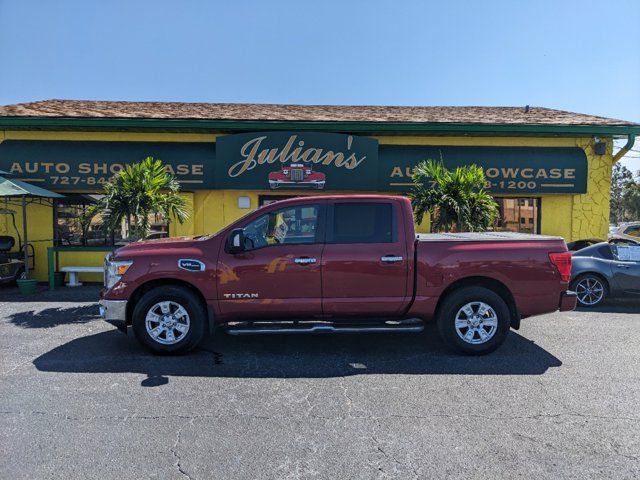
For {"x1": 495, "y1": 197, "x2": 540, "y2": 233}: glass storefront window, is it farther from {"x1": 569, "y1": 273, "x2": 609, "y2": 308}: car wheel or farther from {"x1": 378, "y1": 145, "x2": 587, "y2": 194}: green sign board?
{"x1": 569, "y1": 273, "x2": 609, "y2": 308}: car wheel

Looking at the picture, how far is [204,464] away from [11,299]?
8129mm

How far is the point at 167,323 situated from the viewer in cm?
527

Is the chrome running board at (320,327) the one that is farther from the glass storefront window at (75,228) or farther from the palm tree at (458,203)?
the glass storefront window at (75,228)

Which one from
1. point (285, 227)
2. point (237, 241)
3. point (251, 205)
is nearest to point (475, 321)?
point (285, 227)

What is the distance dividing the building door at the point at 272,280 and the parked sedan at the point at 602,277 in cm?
572

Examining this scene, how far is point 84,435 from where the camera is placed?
11.1 feet

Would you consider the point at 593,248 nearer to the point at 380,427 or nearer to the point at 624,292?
the point at 624,292

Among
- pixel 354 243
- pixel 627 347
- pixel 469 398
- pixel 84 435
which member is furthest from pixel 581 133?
pixel 84 435

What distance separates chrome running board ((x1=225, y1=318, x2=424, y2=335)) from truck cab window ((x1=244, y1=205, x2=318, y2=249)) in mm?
997

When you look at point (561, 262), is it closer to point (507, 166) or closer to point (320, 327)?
point (320, 327)

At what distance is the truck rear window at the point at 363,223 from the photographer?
5.39 metres

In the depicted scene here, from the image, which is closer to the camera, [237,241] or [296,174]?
[237,241]

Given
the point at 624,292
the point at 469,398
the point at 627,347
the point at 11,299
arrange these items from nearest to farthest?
the point at 469,398 → the point at 627,347 → the point at 624,292 → the point at 11,299

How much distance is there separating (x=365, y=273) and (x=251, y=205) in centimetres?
663
